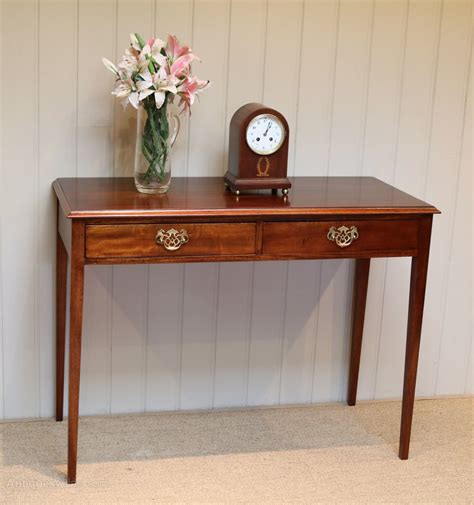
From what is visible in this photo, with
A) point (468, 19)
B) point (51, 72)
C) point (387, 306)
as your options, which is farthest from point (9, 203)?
point (468, 19)

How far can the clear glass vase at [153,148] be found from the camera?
2.60 meters

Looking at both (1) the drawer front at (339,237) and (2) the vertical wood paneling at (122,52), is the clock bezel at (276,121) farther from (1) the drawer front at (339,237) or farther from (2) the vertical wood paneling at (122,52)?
(2) the vertical wood paneling at (122,52)

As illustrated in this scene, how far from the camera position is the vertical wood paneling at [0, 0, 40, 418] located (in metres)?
2.69

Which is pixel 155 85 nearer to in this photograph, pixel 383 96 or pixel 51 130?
pixel 51 130

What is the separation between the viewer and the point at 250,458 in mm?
2820

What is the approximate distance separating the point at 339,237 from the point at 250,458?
0.74 m

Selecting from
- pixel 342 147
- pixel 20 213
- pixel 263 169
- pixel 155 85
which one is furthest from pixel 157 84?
pixel 342 147

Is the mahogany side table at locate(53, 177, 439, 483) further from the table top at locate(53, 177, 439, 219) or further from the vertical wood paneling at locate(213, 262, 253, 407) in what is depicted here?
the vertical wood paneling at locate(213, 262, 253, 407)

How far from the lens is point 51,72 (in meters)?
2.74

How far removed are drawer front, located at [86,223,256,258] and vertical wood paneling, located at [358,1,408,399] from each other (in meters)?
0.70

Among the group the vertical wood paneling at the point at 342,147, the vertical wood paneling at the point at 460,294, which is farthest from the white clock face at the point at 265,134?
the vertical wood paneling at the point at 460,294

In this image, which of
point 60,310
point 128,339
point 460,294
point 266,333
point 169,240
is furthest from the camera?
point 460,294

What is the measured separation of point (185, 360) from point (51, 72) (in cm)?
101

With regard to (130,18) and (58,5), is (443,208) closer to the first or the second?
(130,18)
